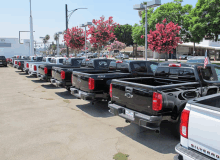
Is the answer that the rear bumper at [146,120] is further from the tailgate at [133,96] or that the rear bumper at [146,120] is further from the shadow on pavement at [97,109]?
the shadow on pavement at [97,109]

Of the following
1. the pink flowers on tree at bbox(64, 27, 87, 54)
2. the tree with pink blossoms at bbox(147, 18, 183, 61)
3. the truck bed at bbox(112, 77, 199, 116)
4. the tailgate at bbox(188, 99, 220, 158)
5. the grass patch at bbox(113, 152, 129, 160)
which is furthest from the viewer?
the pink flowers on tree at bbox(64, 27, 87, 54)

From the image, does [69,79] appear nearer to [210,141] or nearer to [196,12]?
[210,141]

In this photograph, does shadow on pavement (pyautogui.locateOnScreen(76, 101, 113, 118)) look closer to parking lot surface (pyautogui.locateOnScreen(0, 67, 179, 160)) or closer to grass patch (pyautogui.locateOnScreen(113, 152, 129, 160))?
parking lot surface (pyautogui.locateOnScreen(0, 67, 179, 160))

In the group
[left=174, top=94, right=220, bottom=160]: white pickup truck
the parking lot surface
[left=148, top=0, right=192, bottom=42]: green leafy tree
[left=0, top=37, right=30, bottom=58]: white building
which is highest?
[left=148, top=0, right=192, bottom=42]: green leafy tree

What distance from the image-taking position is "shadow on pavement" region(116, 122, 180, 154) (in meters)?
4.91

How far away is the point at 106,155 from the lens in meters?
4.54

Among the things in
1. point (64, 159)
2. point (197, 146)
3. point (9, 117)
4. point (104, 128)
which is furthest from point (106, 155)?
point (9, 117)

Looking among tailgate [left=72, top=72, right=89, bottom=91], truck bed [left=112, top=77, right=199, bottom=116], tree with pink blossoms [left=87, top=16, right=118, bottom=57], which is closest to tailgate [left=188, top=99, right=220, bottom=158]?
truck bed [left=112, top=77, right=199, bottom=116]

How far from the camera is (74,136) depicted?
5.60 metres

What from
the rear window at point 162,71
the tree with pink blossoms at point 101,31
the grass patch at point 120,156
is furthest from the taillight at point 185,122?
the tree with pink blossoms at point 101,31

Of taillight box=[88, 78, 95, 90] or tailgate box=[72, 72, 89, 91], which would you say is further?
tailgate box=[72, 72, 89, 91]

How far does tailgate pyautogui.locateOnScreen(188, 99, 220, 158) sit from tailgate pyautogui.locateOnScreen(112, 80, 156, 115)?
169 centimetres

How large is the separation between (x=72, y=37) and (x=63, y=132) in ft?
105

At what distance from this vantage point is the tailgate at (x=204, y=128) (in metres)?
2.69
